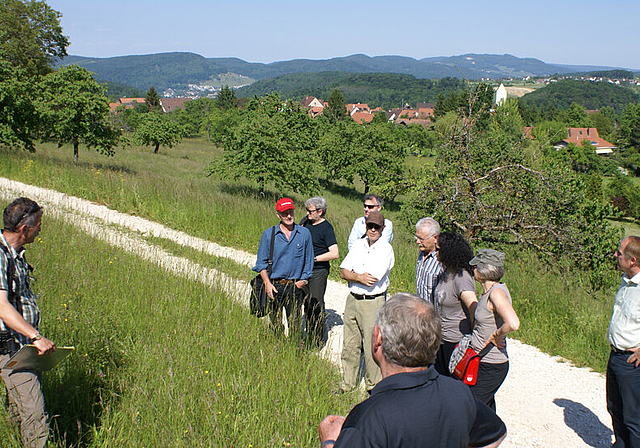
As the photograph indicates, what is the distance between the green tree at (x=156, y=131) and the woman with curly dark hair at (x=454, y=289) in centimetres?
4139

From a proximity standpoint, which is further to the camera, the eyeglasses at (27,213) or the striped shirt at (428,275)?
the striped shirt at (428,275)

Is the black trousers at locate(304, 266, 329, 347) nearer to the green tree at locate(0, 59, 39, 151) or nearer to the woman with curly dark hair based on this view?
the woman with curly dark hair

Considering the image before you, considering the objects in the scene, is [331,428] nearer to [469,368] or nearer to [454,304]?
[469,368]

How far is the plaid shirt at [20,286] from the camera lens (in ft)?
8.89

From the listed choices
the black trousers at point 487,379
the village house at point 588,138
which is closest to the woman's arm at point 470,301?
the black trousers at point 487,379

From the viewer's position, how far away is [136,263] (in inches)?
260

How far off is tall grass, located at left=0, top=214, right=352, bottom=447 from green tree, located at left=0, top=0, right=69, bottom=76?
42593 mm

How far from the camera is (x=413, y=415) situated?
1764 millimetres

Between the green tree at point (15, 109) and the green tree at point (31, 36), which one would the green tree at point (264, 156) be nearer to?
the green tree at point (15, 109)

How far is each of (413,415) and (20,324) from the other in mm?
2192

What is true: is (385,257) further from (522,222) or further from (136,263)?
(522,222)

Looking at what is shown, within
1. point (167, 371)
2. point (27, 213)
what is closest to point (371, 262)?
point (167, 371)

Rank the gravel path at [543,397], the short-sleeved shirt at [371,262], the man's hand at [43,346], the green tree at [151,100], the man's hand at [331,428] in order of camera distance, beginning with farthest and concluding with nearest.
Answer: the green tree at [151,100] → the short-sleeved shirt at [371,262] → the gravel path at [543,397] → the man's hand at [43,346] → the man's hand at [331,428]

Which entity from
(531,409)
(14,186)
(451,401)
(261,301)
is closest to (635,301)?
(531,409)
